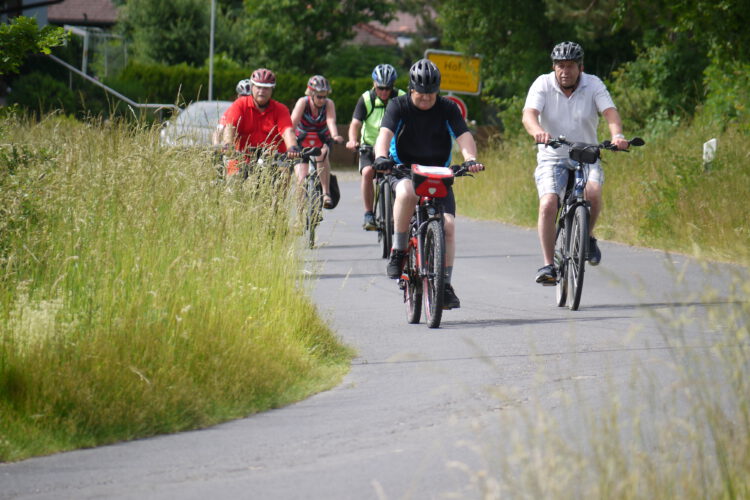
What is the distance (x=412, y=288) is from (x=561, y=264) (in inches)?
50.1

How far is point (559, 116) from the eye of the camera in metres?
10.4

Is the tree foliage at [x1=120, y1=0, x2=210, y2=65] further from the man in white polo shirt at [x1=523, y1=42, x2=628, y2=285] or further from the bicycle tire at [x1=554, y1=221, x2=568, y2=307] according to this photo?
the bicycle tire at [x1=554, y1=221, x2=568, y2=307]

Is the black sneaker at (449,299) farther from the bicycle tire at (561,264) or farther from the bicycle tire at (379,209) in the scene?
the bicycle tire at (379,209)

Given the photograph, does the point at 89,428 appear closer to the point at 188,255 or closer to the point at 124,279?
the point at 124,279

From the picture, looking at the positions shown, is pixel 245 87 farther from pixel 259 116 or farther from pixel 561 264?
pixel 561 264

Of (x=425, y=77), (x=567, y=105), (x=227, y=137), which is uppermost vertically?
(x=425, y=77)

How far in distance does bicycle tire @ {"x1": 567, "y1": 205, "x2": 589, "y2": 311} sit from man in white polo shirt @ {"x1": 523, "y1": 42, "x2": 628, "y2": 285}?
0.19 metres

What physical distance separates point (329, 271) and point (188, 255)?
5.62m

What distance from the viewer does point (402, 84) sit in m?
44.4

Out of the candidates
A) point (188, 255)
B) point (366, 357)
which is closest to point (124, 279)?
point (188, 255)

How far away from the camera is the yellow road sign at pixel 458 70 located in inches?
1097

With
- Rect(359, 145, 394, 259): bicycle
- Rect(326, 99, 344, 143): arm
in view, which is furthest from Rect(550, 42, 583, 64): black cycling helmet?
Rect(326, 99, 344, 143): arm

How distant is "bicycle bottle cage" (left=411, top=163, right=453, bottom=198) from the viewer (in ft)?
30.3

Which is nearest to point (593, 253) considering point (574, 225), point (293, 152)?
point (574, 225)
